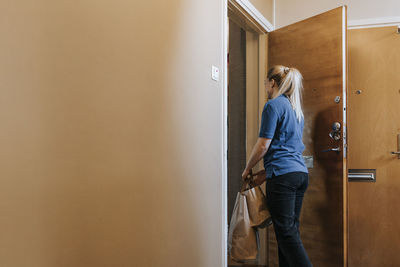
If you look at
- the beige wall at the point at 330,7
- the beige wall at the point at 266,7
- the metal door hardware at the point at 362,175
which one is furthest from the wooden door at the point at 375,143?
the beige wall at the point at 266,7

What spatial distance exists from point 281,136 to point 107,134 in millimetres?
1007

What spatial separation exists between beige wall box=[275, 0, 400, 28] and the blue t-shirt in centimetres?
143

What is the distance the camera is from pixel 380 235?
2609mm

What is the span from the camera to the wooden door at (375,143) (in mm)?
2605

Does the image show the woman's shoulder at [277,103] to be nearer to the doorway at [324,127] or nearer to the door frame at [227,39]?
the door frame at [227,39]

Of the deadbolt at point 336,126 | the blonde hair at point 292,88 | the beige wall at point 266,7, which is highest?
the beige wall at point 266,7

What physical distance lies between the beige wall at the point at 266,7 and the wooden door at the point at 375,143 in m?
0.71

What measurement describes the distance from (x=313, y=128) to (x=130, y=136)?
1.62 m

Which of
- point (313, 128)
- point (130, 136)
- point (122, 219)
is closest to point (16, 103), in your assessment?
point (130, 136)

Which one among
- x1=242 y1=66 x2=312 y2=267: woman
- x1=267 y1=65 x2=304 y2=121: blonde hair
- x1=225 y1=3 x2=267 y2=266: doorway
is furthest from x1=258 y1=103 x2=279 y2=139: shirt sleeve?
x1=225 y1=3 x2=267 y2=266: doorway

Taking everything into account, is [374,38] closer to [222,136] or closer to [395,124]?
[395,124]

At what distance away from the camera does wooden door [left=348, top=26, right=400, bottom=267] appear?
2.61 meters

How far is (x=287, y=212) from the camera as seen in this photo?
1.81 m

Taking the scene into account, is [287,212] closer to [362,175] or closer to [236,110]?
[362,175]
